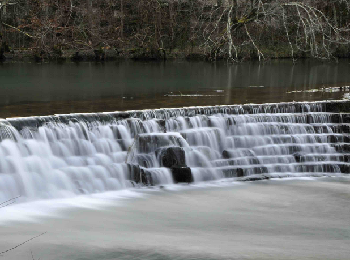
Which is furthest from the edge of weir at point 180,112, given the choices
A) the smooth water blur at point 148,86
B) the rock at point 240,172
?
the smooth water blur at point 148,86

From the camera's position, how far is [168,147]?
34.3 feet

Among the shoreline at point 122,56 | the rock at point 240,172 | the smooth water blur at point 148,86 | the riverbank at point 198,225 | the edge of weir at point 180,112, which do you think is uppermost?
the shoreline at point 122,56

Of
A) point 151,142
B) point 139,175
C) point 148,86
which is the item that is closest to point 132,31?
point 148,86

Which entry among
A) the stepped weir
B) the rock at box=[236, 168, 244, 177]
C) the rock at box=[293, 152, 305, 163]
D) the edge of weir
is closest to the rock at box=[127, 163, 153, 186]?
the stepped weir

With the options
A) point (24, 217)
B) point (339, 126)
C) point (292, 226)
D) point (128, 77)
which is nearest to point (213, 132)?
point (339, 126)

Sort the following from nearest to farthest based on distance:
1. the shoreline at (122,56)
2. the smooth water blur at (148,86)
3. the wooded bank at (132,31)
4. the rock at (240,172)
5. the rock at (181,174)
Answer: the rock at (181,174) → the rock at (240,172) → the smooth water blur at (148,86) → the shoreline at (122,56) → the wooded bank at (132,31)

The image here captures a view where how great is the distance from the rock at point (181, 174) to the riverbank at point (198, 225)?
0.81 feet

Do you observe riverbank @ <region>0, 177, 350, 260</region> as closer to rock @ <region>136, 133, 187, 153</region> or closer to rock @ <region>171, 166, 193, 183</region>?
rock @ <region>171, 166, 193, 183</region>

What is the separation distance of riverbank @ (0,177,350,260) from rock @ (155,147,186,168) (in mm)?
541

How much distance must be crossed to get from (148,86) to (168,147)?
6.81 m

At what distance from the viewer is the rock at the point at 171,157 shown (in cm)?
1038

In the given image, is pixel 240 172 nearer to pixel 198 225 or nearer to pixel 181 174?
pixel 181 174

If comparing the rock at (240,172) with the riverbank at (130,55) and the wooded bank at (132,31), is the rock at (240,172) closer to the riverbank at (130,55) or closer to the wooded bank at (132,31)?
the riverbank at (130,55)

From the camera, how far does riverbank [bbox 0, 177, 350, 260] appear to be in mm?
6652
